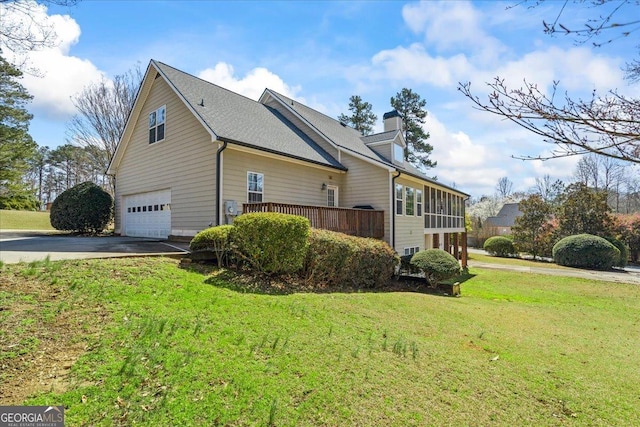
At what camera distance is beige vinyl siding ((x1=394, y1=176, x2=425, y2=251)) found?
1524 cm

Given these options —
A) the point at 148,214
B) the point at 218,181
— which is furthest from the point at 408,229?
the point at 148,214

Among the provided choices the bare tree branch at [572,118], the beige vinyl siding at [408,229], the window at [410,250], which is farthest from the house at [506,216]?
the bare tree branch at [572,118]

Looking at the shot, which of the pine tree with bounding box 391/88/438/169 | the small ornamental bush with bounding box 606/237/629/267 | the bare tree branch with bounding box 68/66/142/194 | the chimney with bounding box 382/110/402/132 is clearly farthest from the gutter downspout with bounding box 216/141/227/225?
the pine tree with bounding box 391/88/438/169

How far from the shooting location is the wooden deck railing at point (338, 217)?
10.2 metres

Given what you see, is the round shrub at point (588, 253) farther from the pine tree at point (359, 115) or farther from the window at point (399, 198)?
the pine tree at point (359, 115)

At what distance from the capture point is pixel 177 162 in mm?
13047

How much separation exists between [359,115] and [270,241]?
106ft

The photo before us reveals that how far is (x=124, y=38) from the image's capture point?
34.2 feet

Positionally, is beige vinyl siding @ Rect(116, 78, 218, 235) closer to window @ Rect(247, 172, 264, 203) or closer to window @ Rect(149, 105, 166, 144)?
window @ Rect(149, 105, 166, 144)

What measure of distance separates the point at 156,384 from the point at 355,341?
115 inches

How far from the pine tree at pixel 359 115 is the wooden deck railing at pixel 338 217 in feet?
83.1

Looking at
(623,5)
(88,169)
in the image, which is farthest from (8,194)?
(623,5)

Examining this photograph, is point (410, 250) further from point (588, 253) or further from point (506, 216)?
point (506, 216)

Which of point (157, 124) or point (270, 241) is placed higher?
point (157, 124)
